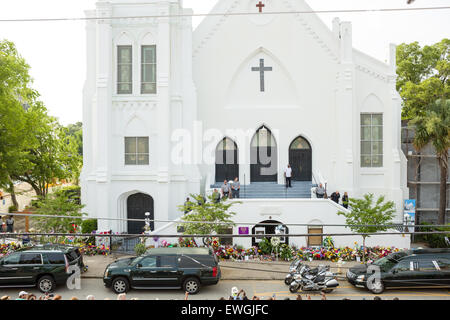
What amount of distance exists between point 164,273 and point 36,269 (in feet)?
14.7

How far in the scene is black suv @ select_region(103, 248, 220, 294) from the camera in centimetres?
1401

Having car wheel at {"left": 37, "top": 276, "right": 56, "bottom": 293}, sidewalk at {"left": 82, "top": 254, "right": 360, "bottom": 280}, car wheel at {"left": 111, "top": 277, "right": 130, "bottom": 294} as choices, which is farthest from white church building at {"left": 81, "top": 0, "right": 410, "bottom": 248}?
car wheel at {"left": 37, "top": 276, "right": 56, "bottom": 293}

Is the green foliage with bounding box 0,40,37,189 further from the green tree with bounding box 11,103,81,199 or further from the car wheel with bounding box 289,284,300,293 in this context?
the car wheel with bounding box 289,284,300,293

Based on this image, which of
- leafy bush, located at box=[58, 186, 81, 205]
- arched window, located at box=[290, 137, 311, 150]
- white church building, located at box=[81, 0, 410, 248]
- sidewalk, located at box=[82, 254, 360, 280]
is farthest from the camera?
arched window, located at box=[290, 137, 311, 150]

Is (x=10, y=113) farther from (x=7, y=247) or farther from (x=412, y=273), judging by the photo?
(x=412, y=273)

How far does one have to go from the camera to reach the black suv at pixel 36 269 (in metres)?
14.1

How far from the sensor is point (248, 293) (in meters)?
14.5

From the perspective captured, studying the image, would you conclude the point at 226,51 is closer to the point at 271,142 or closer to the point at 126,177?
the point at 271,142

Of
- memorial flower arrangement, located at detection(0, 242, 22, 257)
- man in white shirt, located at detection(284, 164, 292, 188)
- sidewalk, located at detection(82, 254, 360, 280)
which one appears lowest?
sidewalk, located at detection(82, 254, 360, 280)

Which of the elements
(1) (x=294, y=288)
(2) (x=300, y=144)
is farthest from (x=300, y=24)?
(1) (x=294, y=288)

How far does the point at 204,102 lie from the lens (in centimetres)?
2681

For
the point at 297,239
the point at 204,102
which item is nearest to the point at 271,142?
the point at 204,102

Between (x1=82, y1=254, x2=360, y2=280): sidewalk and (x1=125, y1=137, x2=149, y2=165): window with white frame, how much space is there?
6.42 meters
